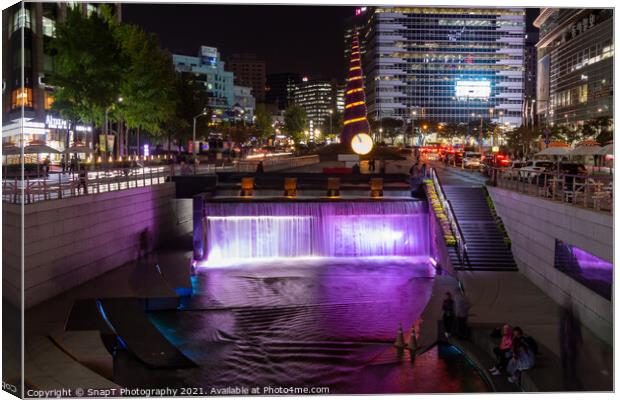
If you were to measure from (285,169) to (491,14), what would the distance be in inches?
3900

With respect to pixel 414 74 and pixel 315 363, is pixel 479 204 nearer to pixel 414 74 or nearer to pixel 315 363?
pixel 315 363

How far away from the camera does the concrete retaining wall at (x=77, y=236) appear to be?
2058 cm

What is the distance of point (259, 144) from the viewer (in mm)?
156375

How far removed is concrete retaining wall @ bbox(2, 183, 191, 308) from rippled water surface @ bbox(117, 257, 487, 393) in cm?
376

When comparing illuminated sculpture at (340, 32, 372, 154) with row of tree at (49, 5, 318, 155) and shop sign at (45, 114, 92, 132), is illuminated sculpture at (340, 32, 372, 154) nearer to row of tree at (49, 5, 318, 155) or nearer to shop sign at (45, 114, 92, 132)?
row of tree at (49, 5, 318, 155)

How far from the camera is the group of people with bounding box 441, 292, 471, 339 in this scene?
1883 cm

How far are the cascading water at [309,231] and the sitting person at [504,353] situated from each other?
60.5ft

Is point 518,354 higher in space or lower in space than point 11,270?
lower

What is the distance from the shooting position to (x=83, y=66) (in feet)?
146

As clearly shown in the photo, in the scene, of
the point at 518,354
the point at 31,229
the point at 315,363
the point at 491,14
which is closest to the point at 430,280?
the point at 315,363

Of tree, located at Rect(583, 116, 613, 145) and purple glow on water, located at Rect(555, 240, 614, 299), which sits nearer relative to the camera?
purple glow on water, located at Rect(555, 240, 614, 299)

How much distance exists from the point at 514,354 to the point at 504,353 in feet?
1.97

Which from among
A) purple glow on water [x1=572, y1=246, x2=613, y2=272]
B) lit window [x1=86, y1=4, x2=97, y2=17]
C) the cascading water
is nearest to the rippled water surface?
the cascading water

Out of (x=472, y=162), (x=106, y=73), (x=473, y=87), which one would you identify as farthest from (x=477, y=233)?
(x=473, y=87)
